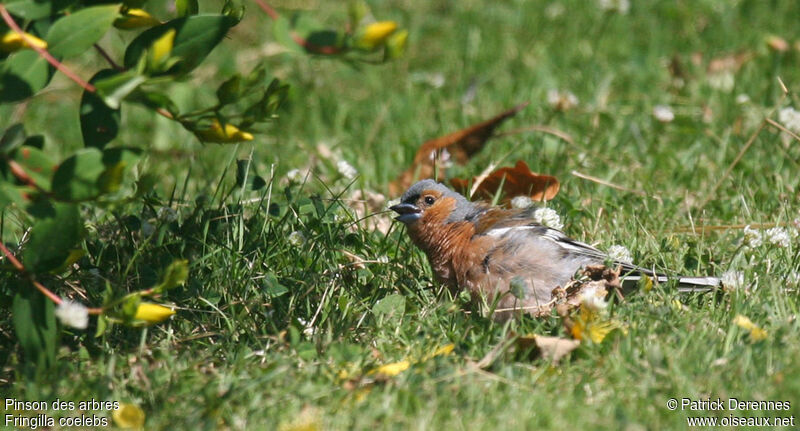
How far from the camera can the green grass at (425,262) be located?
127 inches

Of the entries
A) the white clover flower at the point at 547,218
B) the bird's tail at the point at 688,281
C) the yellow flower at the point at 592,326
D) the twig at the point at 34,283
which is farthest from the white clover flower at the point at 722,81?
the twig at the point at 34,283

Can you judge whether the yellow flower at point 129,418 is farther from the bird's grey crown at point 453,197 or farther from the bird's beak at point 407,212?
the bird's grey crown at point 453,197

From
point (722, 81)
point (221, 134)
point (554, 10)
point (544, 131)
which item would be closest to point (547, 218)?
point (544, 131)

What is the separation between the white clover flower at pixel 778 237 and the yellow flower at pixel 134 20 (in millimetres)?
2708

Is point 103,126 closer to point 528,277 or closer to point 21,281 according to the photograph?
point 21,281

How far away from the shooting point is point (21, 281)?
3.34 m

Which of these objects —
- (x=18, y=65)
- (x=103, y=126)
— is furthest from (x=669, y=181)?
(x=18, y=65)

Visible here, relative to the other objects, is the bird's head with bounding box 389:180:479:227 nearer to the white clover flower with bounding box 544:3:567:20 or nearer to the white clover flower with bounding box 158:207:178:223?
the white clover flower with bounding box 158:207:178:223

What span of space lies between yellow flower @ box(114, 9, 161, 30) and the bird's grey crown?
1.57 meters

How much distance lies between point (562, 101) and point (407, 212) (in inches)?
83.2

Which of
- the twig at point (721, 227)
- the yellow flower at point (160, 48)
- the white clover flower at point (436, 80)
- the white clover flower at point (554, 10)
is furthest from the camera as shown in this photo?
the white clover flower at point (554, 10)

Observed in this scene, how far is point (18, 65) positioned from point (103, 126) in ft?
1.28

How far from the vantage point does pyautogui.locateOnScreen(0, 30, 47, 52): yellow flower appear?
2.90 metres

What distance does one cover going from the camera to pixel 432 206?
438 centimetres
